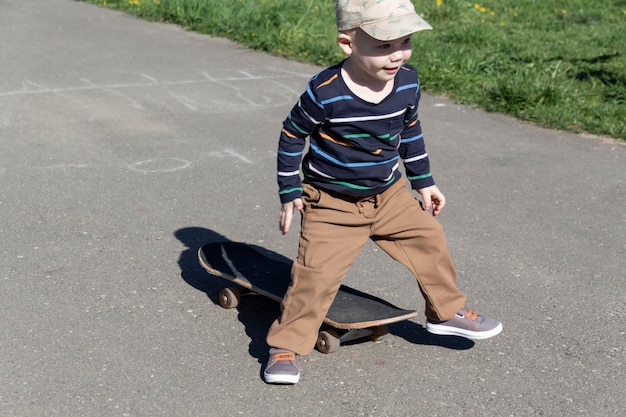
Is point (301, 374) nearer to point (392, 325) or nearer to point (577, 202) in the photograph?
point (392, 325)

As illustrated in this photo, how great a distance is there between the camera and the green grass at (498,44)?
7.76 meters

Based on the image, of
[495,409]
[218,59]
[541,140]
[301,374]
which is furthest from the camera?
[218,59]

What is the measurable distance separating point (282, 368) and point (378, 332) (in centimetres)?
54

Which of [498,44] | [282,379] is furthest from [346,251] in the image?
[498,44]

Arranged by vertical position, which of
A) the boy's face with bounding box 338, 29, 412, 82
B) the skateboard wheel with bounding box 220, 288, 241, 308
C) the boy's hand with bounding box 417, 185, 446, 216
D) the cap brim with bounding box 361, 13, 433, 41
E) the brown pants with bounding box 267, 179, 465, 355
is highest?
the cap brim with bounding box 361, 13, 433, 41

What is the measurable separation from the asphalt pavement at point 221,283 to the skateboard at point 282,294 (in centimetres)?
8

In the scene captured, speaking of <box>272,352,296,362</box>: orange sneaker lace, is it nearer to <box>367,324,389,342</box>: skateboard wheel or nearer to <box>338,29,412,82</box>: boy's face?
<box>367,324,389,342</box>: skateboard wheel

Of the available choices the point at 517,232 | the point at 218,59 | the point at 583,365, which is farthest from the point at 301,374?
the point at 218,59

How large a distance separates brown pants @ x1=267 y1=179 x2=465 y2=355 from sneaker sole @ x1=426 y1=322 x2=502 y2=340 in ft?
0.15

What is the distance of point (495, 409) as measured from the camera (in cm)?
339

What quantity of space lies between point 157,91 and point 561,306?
500 centimetres

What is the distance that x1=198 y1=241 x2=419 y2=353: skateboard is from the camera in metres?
3.78

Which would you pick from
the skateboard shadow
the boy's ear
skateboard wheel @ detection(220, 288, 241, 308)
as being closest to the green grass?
the skateboard shadow

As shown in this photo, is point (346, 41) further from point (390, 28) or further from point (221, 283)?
point (221, 283)
